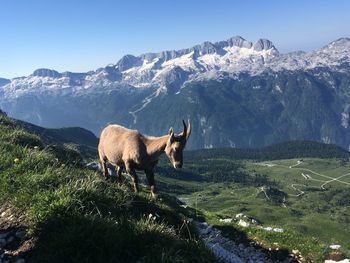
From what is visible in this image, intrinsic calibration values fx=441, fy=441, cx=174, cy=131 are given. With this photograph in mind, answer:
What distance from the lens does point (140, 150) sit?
77.5 feet

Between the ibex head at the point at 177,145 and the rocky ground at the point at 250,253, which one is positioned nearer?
the rocky ground at the point at 250,253

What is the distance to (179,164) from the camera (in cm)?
2189

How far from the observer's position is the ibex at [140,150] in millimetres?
22297

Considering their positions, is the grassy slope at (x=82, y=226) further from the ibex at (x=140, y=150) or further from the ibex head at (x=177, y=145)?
the ibex at (x=140, y=150)

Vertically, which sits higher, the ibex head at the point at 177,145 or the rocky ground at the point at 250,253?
the ibex head at the point at 177,145

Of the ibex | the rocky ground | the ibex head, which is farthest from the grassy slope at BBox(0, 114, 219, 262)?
the ibex

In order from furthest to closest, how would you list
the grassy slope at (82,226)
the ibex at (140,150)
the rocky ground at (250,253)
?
the ibex at (140,150) < the rocky ground at (250,253) < the grassy slope at (82,226)

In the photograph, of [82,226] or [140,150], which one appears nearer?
[82,226]

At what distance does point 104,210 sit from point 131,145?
1245 centimetres

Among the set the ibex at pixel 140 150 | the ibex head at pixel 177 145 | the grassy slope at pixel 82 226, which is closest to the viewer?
the grassy slope at pixel 82 226

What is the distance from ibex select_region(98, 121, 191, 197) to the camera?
22.3 meters

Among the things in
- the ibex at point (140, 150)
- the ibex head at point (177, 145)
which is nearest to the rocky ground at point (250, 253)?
the ibex head at point (177, 145)

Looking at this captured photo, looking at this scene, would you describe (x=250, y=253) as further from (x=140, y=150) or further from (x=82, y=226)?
(x=82, y=226)

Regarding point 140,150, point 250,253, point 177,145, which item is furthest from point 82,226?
point 140,150
